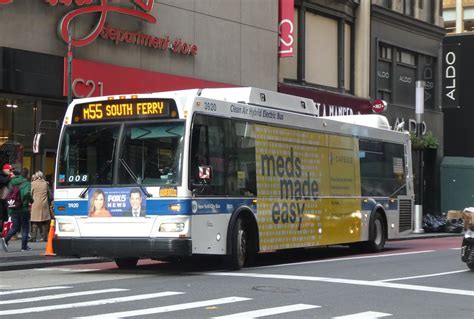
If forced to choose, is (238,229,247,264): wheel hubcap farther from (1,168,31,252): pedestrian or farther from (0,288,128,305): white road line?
(1,168,31,252): pedestrian

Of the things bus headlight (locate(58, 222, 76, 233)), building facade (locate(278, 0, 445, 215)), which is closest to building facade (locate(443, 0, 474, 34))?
building facade (locate(278, 0, 445, 215))

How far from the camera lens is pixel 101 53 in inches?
843

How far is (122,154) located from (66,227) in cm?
172

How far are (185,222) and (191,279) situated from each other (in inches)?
38.2

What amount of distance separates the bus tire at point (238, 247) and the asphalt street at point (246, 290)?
0.21 m

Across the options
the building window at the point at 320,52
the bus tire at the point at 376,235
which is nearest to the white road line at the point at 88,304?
the bus tire at the point at 376,235

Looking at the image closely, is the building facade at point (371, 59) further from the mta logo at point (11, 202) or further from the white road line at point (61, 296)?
the white road line at point (61, 296)

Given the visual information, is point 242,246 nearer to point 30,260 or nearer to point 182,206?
point 182,206

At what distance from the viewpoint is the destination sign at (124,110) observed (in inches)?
496

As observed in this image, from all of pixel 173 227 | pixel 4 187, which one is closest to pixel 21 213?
pixel 4 187

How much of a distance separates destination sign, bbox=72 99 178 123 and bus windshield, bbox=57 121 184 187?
0.14 metres

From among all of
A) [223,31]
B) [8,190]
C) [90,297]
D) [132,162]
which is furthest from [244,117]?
[223,31]

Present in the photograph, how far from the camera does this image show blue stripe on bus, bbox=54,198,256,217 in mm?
12234

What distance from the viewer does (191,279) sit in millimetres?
12273
